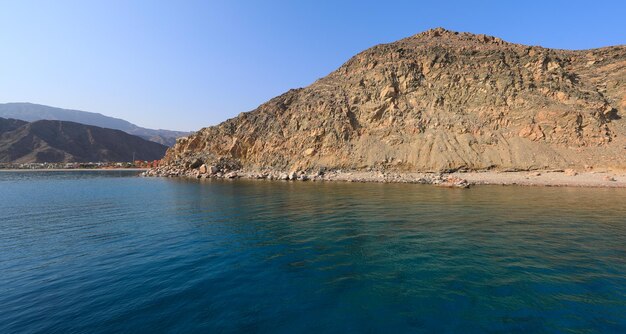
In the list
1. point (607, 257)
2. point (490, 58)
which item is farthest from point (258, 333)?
point (490, 58)

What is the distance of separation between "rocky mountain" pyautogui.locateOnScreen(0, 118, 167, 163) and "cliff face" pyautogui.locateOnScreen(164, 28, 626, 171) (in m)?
115

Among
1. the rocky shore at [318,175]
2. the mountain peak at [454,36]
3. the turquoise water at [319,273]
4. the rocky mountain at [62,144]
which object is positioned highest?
the mountain peak at [454,36]

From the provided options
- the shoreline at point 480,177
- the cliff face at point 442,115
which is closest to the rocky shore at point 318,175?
the shoreline at point 480,177

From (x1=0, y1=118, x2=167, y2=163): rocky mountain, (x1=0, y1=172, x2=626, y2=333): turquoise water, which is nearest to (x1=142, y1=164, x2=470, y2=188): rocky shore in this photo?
(x1=0, y1=172, x2=626, y2=333): turquoise water

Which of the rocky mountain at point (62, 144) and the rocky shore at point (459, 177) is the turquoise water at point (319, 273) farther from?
the rocky mountain at point (62, 144)

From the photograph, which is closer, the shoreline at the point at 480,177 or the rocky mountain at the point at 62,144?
the shoreline at the point at 480,177

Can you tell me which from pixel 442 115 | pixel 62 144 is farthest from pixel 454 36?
pixel 62 144

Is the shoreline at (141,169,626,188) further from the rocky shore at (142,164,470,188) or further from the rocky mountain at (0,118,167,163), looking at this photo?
the rocky mountain at (0,118,167,163)

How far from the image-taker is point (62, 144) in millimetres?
151000

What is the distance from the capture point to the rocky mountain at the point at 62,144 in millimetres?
137125

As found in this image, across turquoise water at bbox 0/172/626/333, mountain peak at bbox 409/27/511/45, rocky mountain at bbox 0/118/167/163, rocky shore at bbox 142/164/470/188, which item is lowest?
turquoise water at bbox 0/172/626/333

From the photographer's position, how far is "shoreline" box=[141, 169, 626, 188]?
37.1m

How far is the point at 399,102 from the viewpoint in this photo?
205 ft

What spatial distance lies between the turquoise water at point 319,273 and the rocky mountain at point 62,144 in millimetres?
164645
